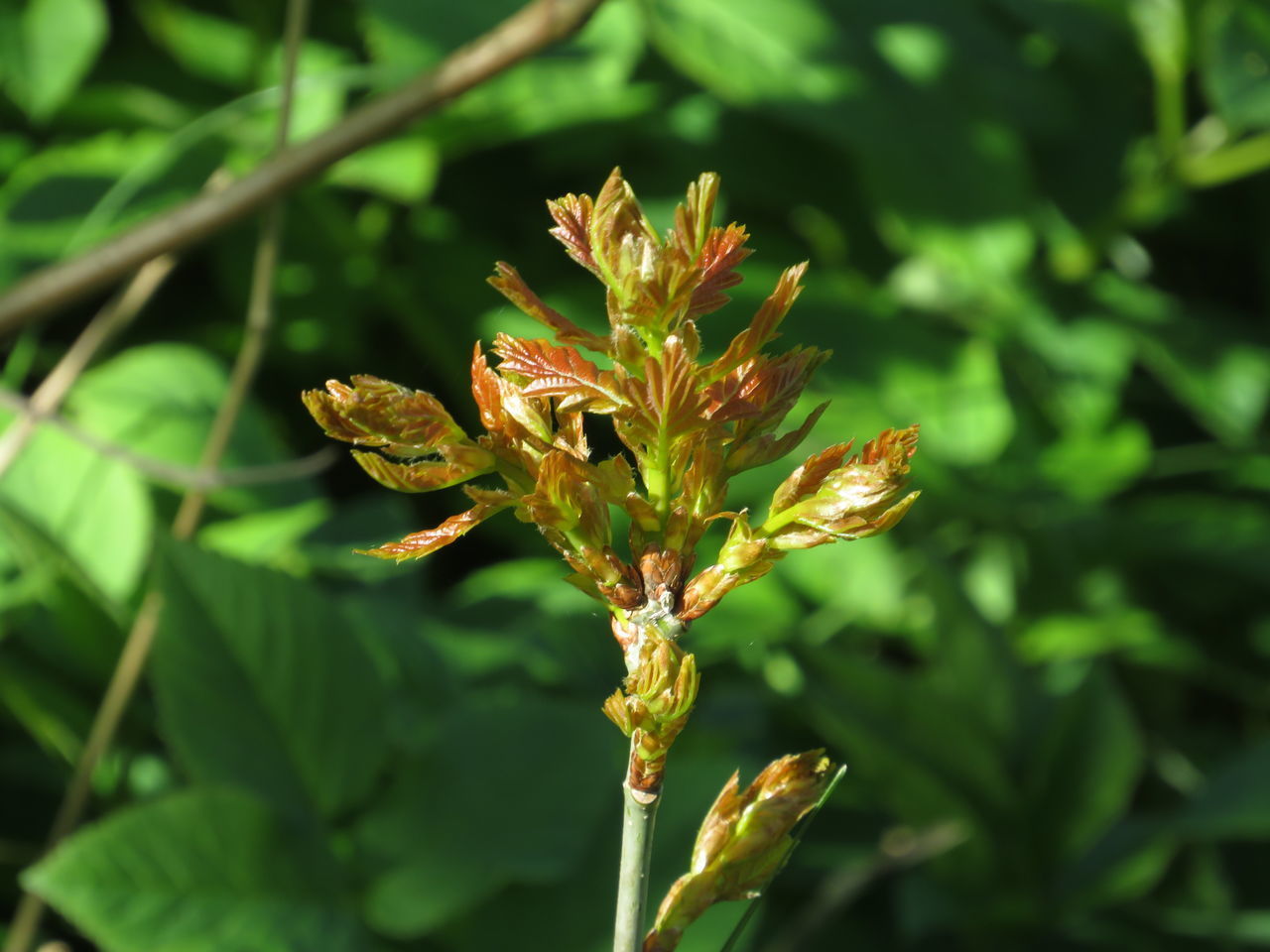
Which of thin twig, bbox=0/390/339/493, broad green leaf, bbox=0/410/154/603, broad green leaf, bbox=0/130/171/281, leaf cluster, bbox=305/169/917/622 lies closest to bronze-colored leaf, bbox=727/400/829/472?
leaf cluster, bbox=305/169/917/622

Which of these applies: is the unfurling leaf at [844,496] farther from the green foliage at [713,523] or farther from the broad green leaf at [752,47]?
the broad green leaf at [752,47]

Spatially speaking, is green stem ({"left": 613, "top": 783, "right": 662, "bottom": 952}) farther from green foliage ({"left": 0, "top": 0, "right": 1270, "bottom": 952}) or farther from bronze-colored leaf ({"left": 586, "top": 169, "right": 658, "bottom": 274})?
green foliage ({"left": 0, "top": 0, "right": 1270, "bottom": 952})

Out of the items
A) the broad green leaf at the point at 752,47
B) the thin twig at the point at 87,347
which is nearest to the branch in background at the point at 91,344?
the thin twig at the point at 87,347

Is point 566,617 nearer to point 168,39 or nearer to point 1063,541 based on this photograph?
point 1063,541

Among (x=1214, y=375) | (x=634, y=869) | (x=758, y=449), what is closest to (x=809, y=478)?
(x=758, y=449)

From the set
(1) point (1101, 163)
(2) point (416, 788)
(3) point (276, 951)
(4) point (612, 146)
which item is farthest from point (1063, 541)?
(3) point (276, 951)

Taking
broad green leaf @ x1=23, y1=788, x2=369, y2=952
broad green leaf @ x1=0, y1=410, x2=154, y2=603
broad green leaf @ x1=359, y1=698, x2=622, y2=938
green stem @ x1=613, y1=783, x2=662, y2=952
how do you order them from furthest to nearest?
broad green leaf @ x1=0, y1=410, x2=154, y2=603
broad green leaf @ x1=359, y1=698, x2=622, y2=938
broad green leaf @ x1=23, y1=788, x2=369, y2=952
green stem @ x1=613, y1=783, x2=662, y2=952

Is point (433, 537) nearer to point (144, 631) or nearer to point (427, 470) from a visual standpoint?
point (427, 470)
